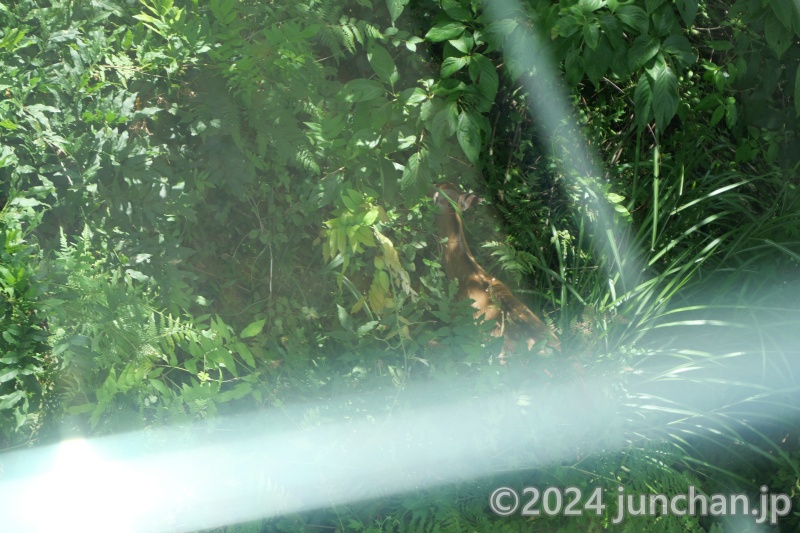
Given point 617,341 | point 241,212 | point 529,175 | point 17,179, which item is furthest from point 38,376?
point 529,175

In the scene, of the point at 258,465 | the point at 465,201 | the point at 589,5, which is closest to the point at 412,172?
the point at 465,201

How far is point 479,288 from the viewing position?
2389mm

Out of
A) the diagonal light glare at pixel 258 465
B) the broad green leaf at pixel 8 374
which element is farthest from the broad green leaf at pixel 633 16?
the broad green leaf at pixel 8 374

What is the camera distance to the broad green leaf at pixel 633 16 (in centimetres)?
200

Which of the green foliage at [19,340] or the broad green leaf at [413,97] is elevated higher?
the broad green leaf at [413,97]

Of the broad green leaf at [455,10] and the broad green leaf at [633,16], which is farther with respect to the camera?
the broad green leaf at [455,10]

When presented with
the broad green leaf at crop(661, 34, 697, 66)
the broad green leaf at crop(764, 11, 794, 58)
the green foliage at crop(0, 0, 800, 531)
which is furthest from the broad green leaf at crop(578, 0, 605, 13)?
the broad green leaf at crop(764, 11, 794, 58)

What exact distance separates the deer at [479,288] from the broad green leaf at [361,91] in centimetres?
41

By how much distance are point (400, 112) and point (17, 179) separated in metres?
1.07

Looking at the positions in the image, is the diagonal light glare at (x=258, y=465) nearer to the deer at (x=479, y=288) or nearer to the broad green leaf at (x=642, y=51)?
the deer at (x=479, y=288)

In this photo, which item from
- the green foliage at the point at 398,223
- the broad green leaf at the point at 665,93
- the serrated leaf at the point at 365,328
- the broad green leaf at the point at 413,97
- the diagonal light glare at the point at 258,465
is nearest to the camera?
the diagonal light glare at the point at 258,465

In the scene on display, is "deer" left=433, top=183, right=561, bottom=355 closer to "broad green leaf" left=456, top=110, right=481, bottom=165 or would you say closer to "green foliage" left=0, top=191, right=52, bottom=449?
"broad green leaf" left=456, top=110, right=481, bottom=165

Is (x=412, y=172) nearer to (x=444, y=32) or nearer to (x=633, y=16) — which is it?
(x=444, y=32)

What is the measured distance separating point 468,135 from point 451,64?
0.68 feet
